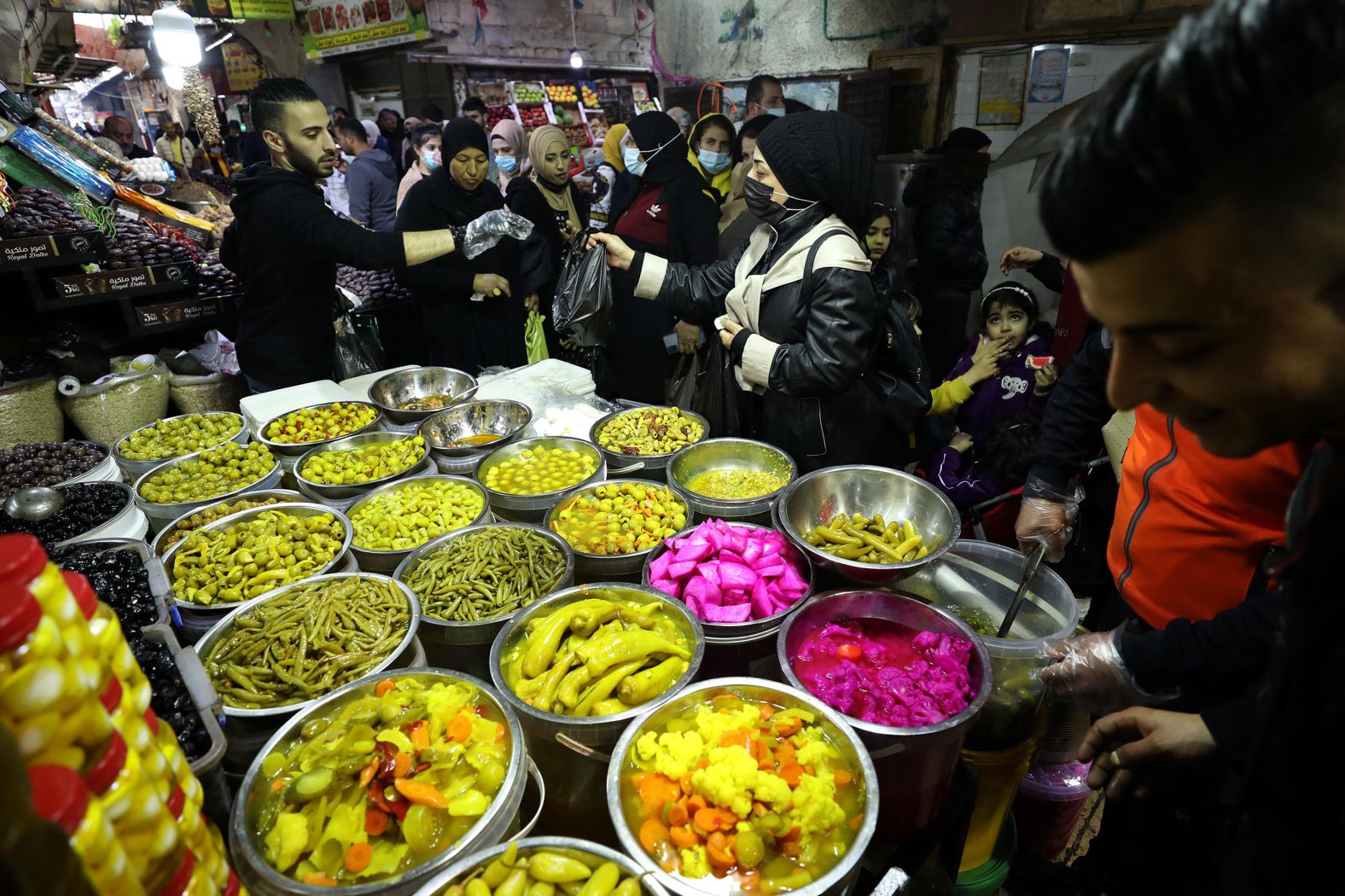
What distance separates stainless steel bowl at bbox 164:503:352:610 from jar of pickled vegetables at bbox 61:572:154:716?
0.91m

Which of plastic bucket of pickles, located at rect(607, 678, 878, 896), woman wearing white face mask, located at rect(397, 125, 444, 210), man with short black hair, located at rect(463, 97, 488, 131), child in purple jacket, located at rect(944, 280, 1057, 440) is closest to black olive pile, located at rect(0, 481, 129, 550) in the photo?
plastic bucket of pickles, located at rect(607, 678, 878, 896)

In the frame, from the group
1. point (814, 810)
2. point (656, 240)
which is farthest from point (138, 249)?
point (814, 810)

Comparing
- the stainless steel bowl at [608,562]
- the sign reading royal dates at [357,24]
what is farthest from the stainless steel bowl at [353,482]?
the sign reading royal dates at [357,24]

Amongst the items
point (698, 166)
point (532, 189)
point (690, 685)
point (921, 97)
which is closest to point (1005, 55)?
point (921, 97)

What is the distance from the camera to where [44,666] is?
654mm

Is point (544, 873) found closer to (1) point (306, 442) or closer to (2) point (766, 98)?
(1) point (306, 442)

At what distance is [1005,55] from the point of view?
541 centimetres

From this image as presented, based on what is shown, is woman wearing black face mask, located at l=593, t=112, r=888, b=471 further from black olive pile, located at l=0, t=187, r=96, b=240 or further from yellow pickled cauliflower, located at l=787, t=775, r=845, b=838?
black olive pile, located at l=0, t=187, r=96, b=240

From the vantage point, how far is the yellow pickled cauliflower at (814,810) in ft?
4.17

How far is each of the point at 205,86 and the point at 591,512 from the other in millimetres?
14665

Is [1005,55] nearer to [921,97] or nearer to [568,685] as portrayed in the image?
[921,97]

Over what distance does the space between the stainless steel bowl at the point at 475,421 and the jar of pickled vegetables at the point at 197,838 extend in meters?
2.20

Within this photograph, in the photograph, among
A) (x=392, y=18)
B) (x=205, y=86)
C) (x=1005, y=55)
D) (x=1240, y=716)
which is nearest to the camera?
(x=1240, y=716)

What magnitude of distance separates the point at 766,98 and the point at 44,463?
220 inches
